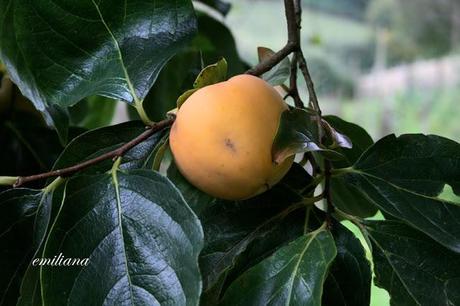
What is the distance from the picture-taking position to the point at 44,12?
0.42 metres

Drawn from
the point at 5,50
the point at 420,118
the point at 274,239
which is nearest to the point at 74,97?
the point at 5,50

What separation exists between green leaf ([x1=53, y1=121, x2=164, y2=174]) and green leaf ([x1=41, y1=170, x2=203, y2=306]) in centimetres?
3

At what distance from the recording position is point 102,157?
39cm

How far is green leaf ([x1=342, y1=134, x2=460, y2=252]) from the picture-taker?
0.38 metres

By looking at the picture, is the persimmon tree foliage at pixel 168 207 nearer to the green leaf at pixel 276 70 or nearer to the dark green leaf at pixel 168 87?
the green leaf at pixel 276 70

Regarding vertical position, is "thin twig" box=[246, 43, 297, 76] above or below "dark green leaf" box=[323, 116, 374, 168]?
above

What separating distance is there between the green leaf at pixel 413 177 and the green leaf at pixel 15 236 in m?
0.22

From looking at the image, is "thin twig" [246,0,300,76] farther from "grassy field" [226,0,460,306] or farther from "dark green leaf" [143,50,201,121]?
"grassy field" [226,0,460,306]

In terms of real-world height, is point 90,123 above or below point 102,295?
below

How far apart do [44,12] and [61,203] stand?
0.45ft

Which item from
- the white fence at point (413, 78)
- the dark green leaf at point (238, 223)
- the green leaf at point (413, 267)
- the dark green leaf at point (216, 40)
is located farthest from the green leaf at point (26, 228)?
the white fence at point (413, 78)

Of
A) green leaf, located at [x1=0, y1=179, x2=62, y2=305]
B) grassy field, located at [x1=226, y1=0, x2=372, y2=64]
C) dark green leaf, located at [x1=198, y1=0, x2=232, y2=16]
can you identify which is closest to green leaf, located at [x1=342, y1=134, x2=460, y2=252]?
green leaf, located at [x1=0, y1=179, x2=62, y2=305]

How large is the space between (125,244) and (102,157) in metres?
0.06

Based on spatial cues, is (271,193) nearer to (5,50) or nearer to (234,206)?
(234,206)
